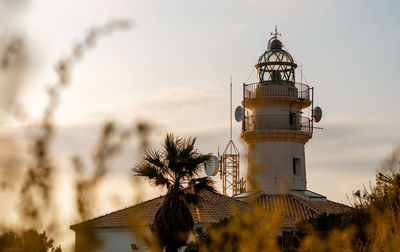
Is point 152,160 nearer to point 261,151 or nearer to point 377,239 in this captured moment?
point 261,151

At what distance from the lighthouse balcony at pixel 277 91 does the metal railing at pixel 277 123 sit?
939 millimetres

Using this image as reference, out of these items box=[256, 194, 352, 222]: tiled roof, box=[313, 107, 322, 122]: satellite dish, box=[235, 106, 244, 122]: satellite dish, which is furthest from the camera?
box=[313, 107, 322, 122]: satellite dish

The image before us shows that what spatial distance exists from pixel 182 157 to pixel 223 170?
1830 centimetres

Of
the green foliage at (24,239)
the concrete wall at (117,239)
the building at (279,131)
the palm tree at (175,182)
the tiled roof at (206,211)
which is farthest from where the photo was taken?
the building at (279,131)

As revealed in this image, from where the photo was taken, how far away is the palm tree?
27.6 meters

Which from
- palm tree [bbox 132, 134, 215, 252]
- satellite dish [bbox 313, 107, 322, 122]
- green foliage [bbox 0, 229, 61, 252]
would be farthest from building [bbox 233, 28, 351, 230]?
green foliage [bbox 0, 229, 61, 252]

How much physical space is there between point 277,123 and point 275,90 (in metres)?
1.82

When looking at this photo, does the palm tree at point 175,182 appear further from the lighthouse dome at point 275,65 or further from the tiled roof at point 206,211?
the lighthouse dome at point 275,65

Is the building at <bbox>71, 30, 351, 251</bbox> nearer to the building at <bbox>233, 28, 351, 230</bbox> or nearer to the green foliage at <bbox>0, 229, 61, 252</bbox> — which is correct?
the building at <bbox>233, 28, 351, 230</bbox>

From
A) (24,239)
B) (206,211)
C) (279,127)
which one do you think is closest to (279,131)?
(279,127)

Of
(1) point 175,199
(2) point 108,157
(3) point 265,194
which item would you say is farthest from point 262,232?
(3) point 265,194

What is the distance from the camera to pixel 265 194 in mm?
41656

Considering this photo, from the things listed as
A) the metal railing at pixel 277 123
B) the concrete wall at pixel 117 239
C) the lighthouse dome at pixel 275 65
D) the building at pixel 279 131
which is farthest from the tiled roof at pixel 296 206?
the concrete wall at pixel 117 239

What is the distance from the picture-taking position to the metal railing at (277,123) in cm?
4303
